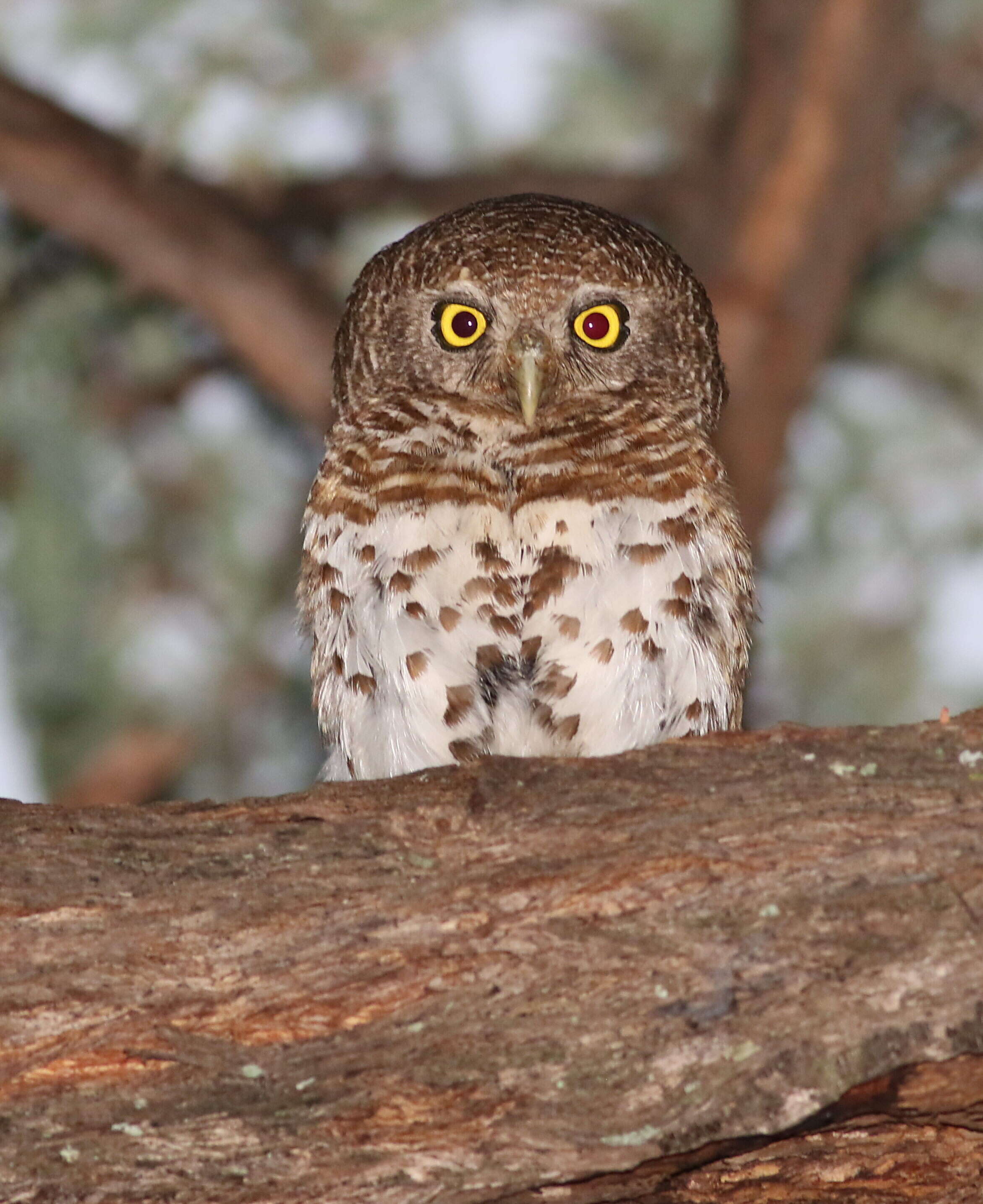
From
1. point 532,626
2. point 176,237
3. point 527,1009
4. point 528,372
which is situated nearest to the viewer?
point 527,1009

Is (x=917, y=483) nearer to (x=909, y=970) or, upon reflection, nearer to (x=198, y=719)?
(x=198, y=719)

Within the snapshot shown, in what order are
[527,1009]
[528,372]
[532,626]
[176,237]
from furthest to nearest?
1. [176,237]
2. [528,372]
3. [532,626]
4. [527,1009]

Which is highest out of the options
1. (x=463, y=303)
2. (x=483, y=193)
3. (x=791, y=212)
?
(x=483, y=193)

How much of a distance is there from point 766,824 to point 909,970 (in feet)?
1.16

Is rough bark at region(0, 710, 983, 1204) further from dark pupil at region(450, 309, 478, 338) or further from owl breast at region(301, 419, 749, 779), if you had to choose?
dark pupil at region(450, 309, 478, 338)

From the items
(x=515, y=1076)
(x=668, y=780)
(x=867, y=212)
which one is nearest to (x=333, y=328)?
(x=867, y=212)

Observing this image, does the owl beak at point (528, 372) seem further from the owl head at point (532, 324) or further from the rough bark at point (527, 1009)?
the rough bark at point (527, 1009)

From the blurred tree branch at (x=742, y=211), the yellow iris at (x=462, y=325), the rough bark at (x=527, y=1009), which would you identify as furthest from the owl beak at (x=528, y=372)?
the blurred tree branch at (x=742, y=211)

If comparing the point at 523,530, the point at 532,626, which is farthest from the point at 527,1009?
the point at 523,530

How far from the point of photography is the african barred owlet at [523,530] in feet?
12.9

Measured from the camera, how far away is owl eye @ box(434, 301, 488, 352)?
4.38 m

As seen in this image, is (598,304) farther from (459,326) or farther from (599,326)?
(459,326)

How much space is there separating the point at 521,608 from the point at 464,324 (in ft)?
2.85

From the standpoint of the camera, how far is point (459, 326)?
4.40 metres
